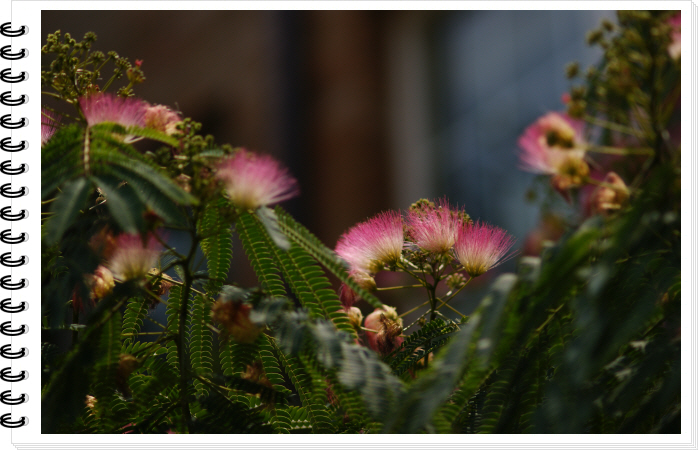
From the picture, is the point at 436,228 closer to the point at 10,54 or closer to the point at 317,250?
the point at 317,250

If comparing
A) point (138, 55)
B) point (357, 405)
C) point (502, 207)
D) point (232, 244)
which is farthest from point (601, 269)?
point (138, 55)

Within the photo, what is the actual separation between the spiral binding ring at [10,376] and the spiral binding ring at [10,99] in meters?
0.27

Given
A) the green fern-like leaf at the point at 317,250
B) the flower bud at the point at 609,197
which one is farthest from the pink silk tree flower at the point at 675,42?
the green fern-like leaf at the point at 317,250

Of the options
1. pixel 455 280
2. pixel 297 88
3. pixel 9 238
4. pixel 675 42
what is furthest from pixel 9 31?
pixel 297 88

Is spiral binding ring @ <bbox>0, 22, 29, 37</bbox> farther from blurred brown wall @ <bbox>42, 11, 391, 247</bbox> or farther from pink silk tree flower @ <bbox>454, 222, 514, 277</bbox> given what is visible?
blurred brown wall @ <bbox>42, 11, 391, 247</bbox>

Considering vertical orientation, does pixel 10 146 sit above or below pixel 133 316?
above

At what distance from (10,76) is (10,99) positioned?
0.03m

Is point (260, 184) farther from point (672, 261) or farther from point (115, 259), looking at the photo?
point (672, 261)

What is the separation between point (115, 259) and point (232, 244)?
0.14 metres

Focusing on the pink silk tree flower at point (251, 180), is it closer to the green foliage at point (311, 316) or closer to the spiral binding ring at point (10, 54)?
the green foliage at point (311, 316)

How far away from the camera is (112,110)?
65 centimetres

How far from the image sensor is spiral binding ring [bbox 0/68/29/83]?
70 centimetres

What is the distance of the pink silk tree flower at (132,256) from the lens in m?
0.59

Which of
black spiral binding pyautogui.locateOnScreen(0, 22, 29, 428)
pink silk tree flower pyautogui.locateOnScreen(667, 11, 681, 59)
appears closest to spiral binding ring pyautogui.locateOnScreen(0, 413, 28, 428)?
black spiral binding pyautogui.locateOnScreen(0, 22, 29, 428)
